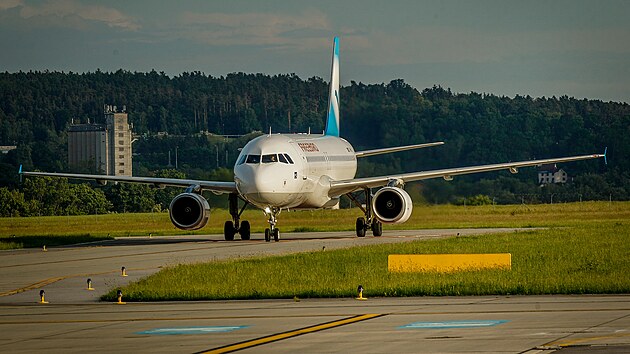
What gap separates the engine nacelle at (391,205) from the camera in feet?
150

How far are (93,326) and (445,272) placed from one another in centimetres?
1092

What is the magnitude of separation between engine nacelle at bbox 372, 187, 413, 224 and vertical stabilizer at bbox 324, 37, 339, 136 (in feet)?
47.3

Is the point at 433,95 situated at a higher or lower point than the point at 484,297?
higher

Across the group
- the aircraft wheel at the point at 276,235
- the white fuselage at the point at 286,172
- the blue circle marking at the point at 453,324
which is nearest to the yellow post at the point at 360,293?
the blue circle marking at the point at 453,324

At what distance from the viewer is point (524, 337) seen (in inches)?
713

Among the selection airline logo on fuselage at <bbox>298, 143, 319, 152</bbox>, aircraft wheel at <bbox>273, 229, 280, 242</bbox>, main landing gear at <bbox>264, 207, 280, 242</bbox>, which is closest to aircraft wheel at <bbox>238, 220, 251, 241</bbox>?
main landing gear at <bbox>264, 207, 280, 242</bbox>

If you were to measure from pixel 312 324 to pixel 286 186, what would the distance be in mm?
24460

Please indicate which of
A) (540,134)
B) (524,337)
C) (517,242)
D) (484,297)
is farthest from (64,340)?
(540,134)

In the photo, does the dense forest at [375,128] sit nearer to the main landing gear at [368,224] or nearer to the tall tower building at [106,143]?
the tall tower building at [106,143]

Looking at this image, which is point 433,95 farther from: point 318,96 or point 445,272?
point 445,272

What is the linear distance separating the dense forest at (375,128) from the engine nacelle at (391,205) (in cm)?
1204

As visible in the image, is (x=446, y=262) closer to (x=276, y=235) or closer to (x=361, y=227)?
(x=276, y=235)

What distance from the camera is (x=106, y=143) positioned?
481 feet

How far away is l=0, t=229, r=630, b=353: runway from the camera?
58.4 ft
